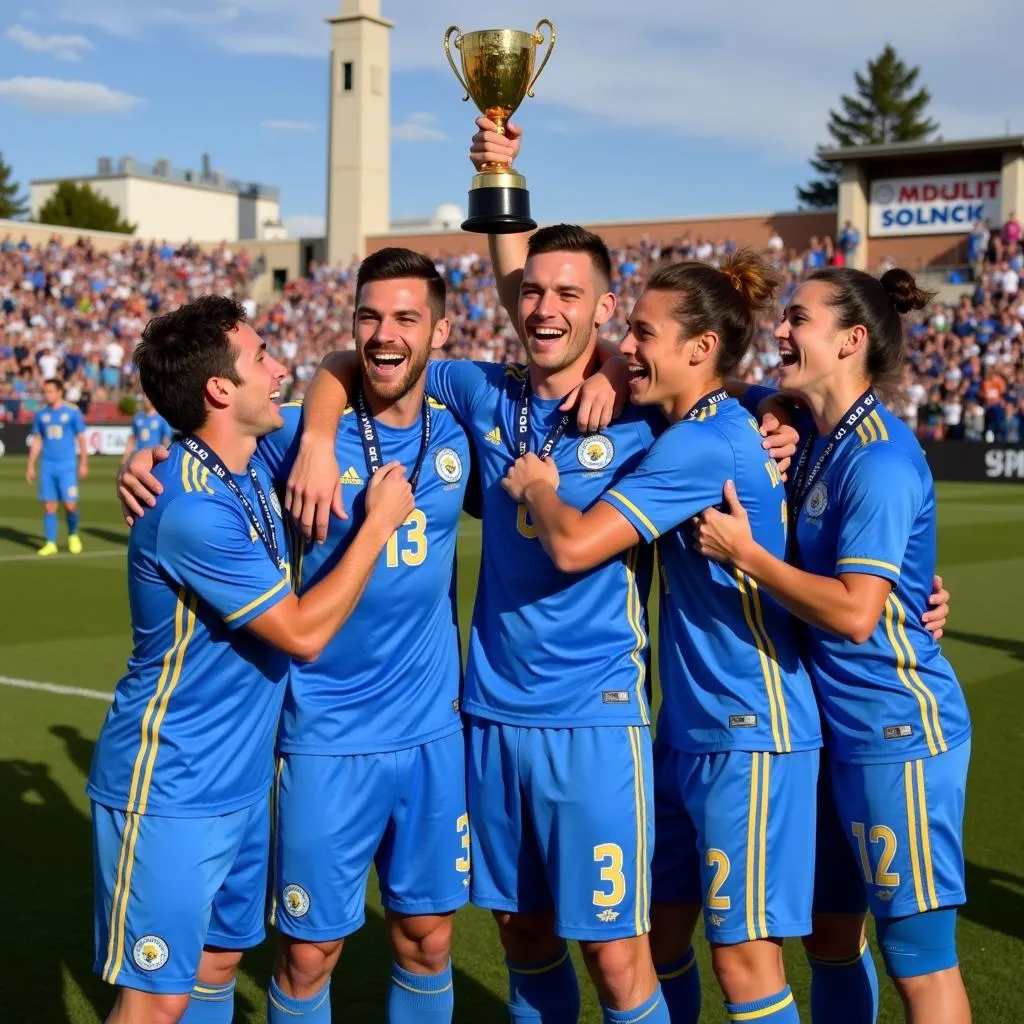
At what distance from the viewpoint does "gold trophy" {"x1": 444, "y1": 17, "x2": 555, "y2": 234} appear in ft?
13.5

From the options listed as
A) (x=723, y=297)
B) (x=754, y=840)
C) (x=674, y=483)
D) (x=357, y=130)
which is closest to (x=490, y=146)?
(x=723, y=297)

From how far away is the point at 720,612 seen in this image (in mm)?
3566

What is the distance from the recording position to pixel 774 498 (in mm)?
3613

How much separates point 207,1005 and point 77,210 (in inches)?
3075

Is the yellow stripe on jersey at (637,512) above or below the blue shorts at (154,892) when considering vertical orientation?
above

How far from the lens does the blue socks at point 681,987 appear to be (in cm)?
385

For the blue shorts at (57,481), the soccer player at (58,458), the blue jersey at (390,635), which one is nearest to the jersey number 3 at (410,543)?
the blue jersey at (390,635)

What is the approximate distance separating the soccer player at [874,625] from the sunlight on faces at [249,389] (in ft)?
4.00

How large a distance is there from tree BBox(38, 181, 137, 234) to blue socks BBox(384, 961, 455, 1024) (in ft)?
253

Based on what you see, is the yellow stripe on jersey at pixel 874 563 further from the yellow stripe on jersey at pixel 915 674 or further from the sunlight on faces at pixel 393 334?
the sunlight on faces at pixel 393 334

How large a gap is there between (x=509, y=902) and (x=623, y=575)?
0.98 metres

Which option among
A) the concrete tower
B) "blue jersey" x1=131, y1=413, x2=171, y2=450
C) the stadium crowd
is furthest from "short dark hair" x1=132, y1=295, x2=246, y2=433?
the concrete tower

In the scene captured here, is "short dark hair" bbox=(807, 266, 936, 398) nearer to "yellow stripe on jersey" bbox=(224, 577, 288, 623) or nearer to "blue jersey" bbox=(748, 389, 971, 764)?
"blue jersey" bbox=(748, 389, 971, 764)

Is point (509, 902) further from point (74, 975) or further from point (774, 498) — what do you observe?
point (74, 975)
